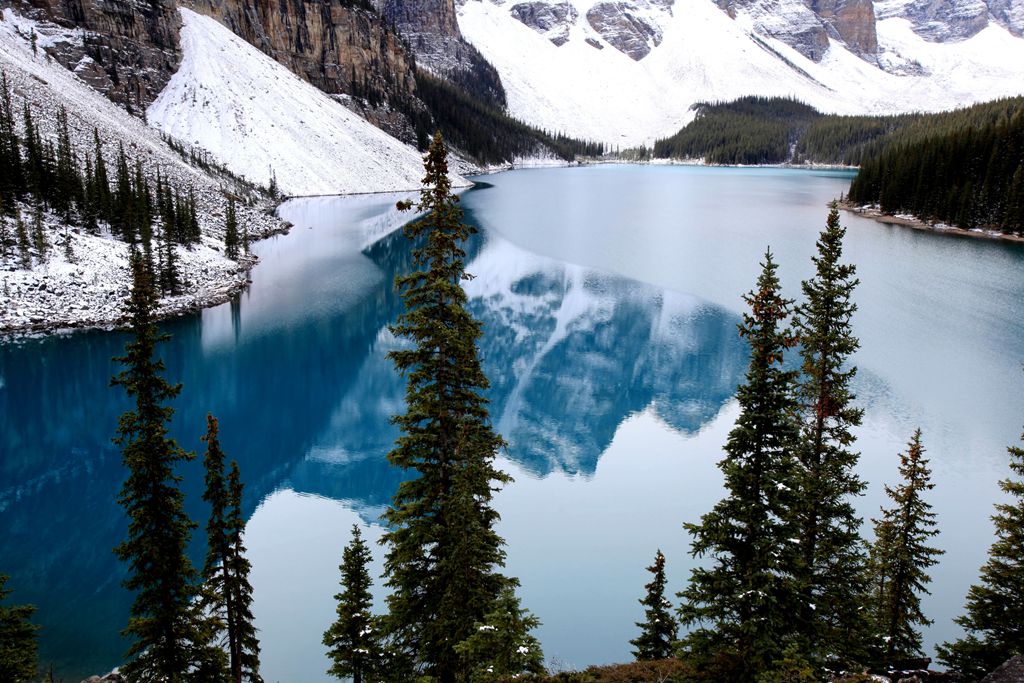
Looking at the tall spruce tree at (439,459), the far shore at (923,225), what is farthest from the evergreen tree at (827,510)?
the far shore at (923,225)

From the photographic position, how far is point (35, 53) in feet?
294

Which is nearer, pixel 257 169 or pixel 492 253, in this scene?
pixel 492 253

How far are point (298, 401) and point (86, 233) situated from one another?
3051cm

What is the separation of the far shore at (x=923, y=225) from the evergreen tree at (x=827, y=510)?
8112 cm

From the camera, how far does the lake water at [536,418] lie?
66.1ft

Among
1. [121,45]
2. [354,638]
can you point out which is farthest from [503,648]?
[121,45]

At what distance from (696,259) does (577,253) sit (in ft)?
43.6

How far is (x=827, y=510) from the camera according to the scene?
13.8 m

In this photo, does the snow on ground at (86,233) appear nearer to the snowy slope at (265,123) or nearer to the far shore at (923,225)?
the snowy slope at (265,123)

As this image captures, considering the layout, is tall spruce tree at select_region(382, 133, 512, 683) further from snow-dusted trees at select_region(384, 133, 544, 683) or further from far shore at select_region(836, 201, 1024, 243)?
far shore at select_region(836, 201, 1024, 243)

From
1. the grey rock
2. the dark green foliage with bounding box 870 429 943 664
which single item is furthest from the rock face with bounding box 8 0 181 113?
the grey rock

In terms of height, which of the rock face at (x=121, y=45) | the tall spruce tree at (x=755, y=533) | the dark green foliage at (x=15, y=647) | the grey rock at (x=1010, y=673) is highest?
the rock face at (x=121, y=45)

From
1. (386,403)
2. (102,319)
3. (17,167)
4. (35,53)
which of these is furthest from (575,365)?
(35,53)

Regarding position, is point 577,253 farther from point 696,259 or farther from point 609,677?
point 609,677
